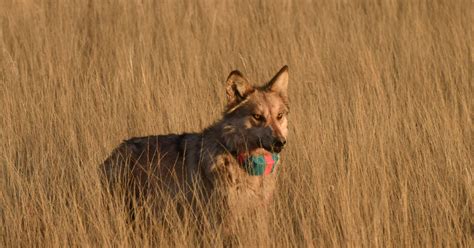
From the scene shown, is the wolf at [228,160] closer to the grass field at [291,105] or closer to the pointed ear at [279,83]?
the pointed ear at [279,83]

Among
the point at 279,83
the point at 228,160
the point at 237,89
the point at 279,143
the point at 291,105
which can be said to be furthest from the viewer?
the point at 291,105

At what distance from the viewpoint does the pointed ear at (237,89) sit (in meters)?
Answer: 4.20

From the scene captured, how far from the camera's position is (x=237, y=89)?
4266mm

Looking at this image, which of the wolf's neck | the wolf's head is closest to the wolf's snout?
the wolf's head

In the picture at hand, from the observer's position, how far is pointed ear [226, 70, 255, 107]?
4195mm

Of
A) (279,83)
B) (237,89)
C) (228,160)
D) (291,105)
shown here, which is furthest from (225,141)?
(291,105)

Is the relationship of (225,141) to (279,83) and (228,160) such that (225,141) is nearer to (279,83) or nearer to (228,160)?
(228,160)

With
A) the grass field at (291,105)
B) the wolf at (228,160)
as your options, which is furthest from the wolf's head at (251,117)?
the grass field at (291,105)

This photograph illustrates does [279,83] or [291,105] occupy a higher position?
[279,83]

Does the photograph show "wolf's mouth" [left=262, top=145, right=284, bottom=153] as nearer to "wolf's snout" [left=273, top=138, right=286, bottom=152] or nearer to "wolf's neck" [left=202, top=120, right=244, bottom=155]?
"wolf's snout" [left=273, top=138, right=286, bottom=152]

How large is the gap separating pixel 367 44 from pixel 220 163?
3.47m

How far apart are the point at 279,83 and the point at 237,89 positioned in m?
0.34

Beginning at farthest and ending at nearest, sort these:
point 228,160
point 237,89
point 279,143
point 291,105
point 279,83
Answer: point 291,105
point 279,83
point 237,89
point 228,160
point 279,143

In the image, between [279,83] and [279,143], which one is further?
[279,83]
